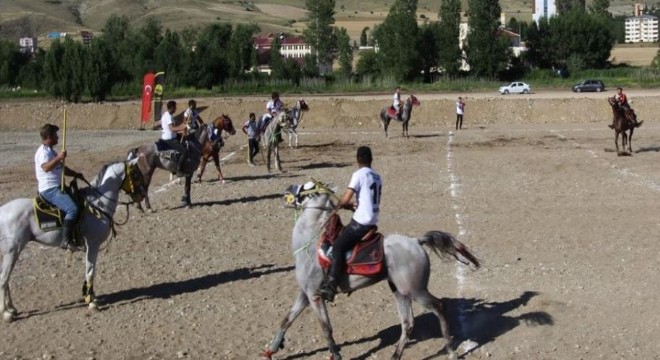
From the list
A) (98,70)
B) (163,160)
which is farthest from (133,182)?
(98,70)

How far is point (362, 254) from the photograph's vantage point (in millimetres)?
9344

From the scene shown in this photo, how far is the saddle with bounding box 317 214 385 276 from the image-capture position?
9312 millimetres

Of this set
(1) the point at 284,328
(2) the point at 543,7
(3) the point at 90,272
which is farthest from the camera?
(2) the point at 543,7

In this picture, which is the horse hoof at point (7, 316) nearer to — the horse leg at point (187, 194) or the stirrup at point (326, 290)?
the stirrup at point (326, 290)

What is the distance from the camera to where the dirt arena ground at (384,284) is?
10.3 metres

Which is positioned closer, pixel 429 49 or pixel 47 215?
pixel 47 215

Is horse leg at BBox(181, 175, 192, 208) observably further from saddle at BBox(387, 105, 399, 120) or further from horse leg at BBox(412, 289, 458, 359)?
saddle at BBox(387, 105, 399, 120)

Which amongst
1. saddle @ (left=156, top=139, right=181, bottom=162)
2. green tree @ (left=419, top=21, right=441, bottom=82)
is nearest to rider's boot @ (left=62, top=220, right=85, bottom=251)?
saddle @ (left=156, top=139, right=181, bottom=162)

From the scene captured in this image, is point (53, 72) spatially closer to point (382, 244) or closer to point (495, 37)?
point (495, 37)

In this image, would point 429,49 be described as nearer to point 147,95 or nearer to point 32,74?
Answer: point 32,74

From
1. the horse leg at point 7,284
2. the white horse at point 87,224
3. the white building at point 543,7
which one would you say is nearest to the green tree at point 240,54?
the white building at point 543,7

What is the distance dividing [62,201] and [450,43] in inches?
2933

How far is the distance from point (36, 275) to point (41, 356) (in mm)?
Answer: 3700

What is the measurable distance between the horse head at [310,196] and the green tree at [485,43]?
7439cm
